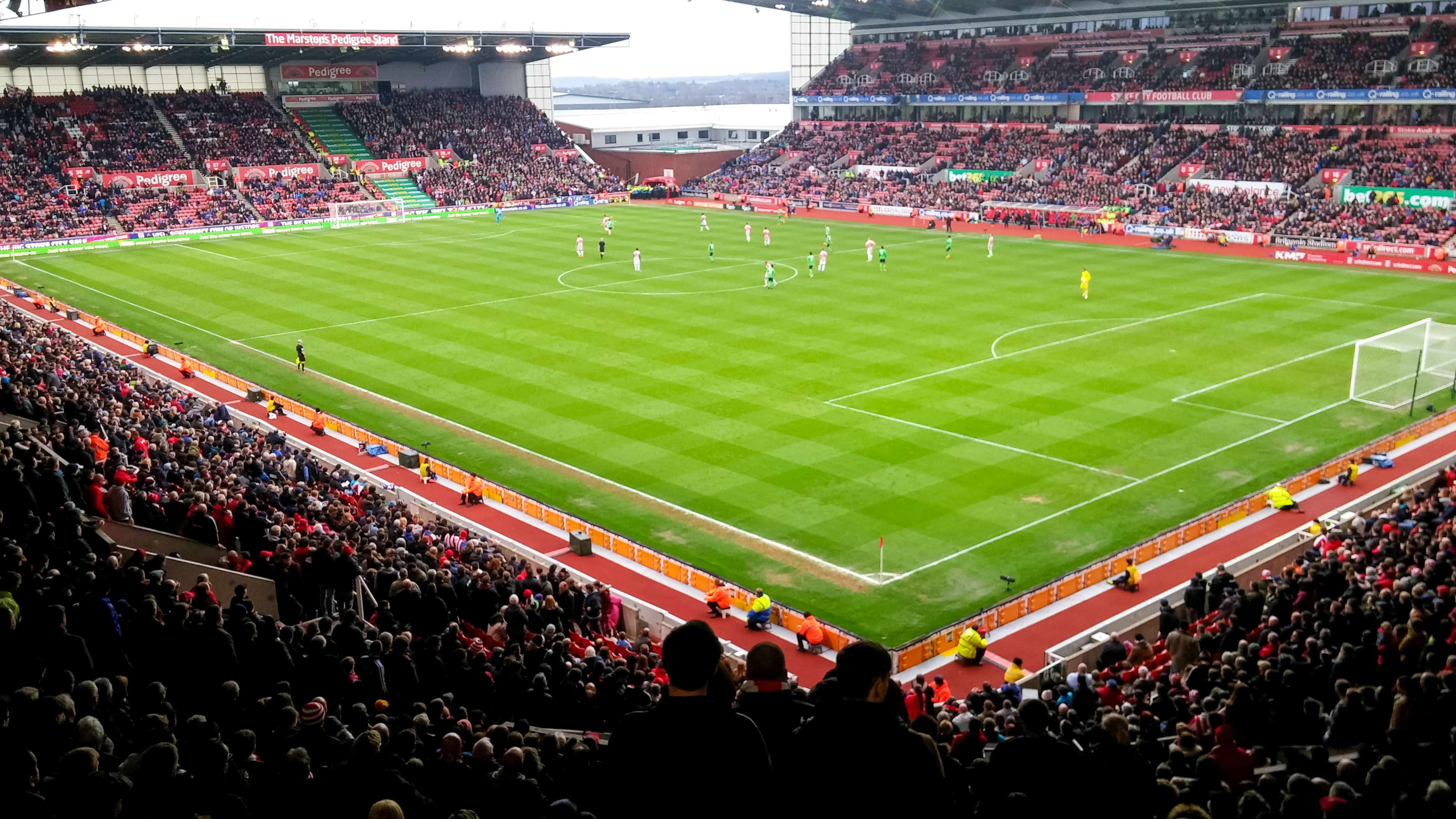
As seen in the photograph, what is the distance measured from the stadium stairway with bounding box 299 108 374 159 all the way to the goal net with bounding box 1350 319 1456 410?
76.3 metres

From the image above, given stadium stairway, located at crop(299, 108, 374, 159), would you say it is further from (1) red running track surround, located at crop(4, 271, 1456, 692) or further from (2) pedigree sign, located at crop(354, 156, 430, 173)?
(1) red running track surround, located at crop(4, 271, 1456, 692)

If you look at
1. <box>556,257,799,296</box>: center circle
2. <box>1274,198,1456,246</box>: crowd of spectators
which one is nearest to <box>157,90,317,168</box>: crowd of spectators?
<box>556,257,799,296</box>: center circle

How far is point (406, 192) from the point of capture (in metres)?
88.6

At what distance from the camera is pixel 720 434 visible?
29844 mm

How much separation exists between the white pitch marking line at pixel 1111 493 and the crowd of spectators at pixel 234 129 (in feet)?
244

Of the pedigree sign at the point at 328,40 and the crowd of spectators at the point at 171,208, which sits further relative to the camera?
the pedigree sign at the point at 328,40

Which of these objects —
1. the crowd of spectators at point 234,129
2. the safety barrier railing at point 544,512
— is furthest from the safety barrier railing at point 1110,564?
the crowd of spectators at point 234,129

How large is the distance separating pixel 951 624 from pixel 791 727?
13.9 metres

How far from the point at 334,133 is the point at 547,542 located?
78.6 meters

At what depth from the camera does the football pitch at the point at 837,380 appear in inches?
939

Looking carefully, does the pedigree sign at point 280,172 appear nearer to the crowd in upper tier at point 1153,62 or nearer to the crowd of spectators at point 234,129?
the crowd of spectators at point 234,129

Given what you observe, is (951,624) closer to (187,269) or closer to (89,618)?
(89,618)

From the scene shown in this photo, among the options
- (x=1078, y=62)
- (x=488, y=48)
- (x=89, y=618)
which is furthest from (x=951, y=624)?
(x=488, y=48)

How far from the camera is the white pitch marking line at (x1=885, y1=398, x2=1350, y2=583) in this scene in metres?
22.3
